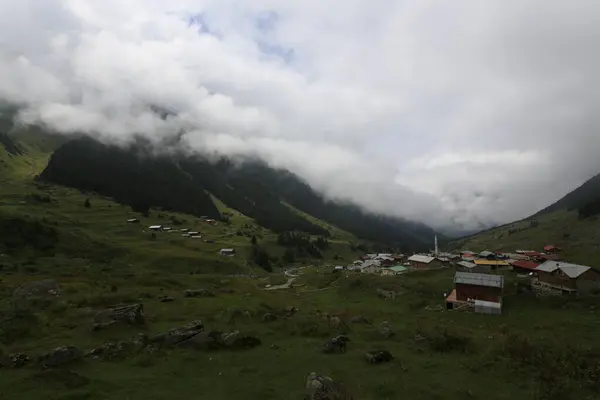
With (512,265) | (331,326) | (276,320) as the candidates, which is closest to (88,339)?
(276,320)

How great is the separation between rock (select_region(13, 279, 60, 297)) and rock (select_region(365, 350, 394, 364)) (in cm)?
4835

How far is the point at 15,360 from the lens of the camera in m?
29.3

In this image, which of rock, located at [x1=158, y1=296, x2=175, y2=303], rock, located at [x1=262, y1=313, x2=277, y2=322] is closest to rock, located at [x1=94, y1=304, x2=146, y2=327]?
rock, located at [x1=262, y1=313, x2=277, y2=322]

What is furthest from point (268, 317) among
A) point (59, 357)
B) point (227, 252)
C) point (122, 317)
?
point (227, 252)

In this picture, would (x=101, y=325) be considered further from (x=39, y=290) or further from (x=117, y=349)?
(x=39, y=290)

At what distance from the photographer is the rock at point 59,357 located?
29094mm

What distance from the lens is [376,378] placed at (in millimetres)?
29250

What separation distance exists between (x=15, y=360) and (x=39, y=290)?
3469 cm

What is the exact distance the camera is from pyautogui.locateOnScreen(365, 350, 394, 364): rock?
32.7 m

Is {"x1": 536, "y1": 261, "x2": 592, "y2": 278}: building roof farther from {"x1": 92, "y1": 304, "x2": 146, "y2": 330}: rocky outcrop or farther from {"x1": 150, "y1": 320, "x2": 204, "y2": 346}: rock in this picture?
{"x1": 92, "y1": 304, "x2": 146, "y2": 330}: rocky outcrop

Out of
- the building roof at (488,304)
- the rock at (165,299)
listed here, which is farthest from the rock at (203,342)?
the building roof at (488,304)

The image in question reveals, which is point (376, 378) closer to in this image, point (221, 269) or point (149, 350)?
point (149, 350)

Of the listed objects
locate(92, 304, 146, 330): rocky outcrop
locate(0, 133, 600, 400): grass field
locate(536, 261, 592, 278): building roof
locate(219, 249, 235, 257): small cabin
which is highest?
locate(219, 249, 235, 257): small cabin

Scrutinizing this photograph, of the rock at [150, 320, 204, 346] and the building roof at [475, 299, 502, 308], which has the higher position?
the rock at [150, 320, 204, 346]
